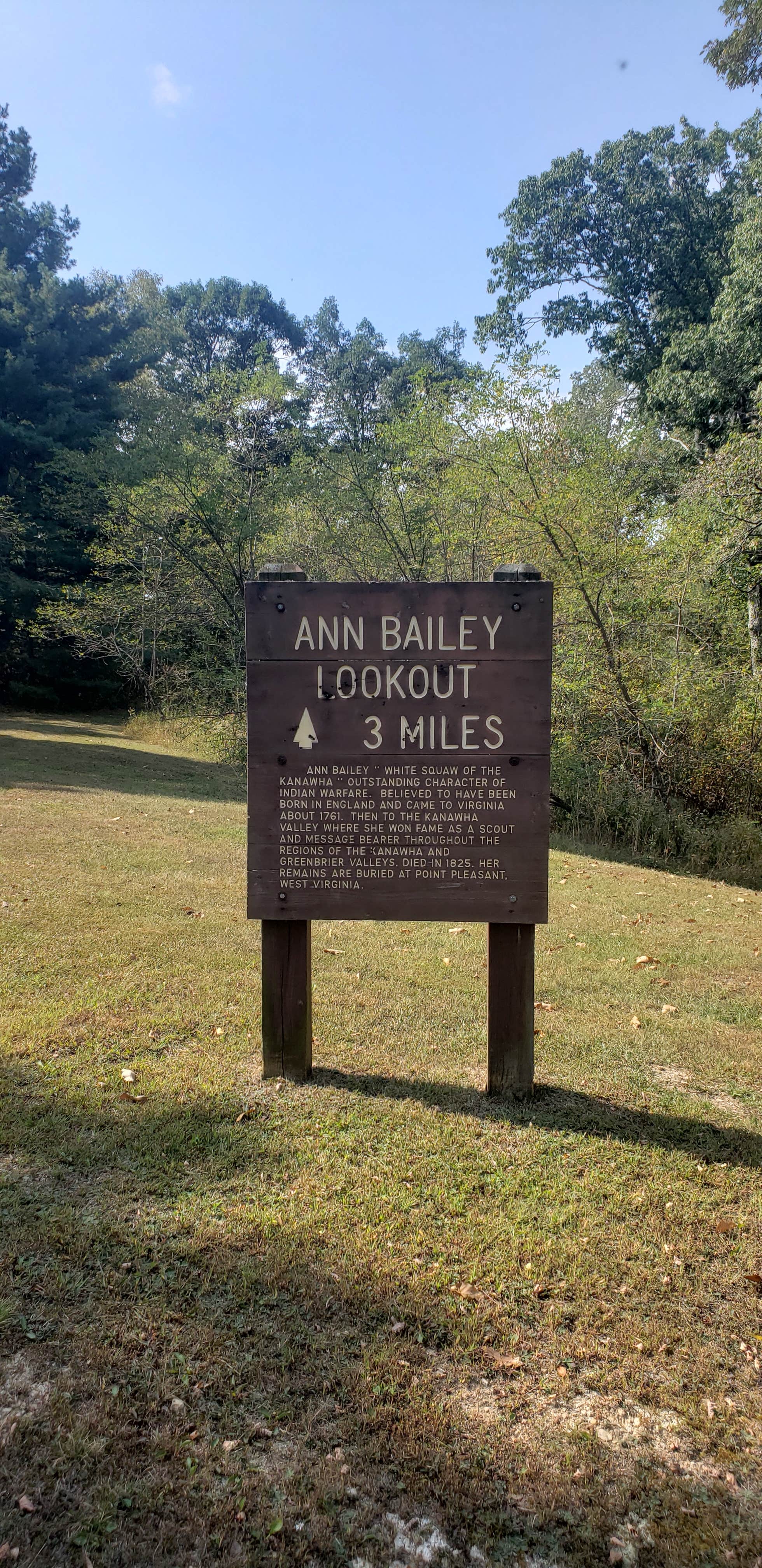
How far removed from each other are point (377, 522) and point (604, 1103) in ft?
38.8

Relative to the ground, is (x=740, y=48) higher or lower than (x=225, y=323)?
lower

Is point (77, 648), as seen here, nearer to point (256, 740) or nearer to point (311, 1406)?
point (256, 740)

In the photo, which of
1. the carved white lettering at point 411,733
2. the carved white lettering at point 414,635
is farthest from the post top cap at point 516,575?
the carved white lettering at point 411,733

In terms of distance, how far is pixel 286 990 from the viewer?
11.8 ft

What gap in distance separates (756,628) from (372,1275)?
12667 mm

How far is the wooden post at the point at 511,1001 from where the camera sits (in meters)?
3.47

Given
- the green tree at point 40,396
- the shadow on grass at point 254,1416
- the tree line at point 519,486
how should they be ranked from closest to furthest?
the shadow on grass at point 254,1416
the tree line at point 519,486
the green tree at point 40,396

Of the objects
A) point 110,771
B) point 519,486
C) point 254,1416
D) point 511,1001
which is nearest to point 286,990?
point 511,1001

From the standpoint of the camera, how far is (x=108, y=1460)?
6.07ft

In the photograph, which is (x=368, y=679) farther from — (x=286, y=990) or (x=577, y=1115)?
(x=577, y=1115)

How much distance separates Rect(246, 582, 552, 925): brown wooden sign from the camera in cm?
340

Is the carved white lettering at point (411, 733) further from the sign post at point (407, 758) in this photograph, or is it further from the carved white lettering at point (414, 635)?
the carved white lettering at point (414, 635)

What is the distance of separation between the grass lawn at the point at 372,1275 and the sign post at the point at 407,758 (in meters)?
0.73

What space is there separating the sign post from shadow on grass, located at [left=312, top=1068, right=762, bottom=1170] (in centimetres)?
27
